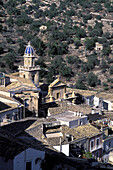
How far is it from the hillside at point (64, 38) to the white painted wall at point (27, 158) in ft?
141

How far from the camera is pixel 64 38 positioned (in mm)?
90688

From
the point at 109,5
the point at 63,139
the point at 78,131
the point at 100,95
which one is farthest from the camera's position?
the point at 109,5

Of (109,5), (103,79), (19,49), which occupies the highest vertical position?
(109,5)

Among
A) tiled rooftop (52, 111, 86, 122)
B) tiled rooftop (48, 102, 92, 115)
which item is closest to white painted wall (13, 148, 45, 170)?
tiled rooftop (52, 111, 86, 122)

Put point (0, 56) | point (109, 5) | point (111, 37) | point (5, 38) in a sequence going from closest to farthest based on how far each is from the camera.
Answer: point (0, 56), point (5, 38), point (111, 37), point (109, 5)

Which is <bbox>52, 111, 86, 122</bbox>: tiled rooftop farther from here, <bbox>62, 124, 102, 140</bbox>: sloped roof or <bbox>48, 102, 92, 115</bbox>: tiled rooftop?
<bbox>48, 102, 92, 115</bbox>: tiled rooftop

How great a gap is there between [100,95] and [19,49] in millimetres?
34710

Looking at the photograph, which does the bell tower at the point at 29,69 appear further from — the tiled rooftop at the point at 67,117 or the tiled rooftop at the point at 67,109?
the tiled rooftop at the point at 67,117

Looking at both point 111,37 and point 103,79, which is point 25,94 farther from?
point 111,37

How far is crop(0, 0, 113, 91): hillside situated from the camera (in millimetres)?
70000

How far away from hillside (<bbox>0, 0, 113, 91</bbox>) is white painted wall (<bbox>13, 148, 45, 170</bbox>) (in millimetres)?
43088

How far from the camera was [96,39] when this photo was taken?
89875 mm

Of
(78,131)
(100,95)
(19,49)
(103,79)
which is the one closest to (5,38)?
(19,49)

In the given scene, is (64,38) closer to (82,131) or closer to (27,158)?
(82,131)
